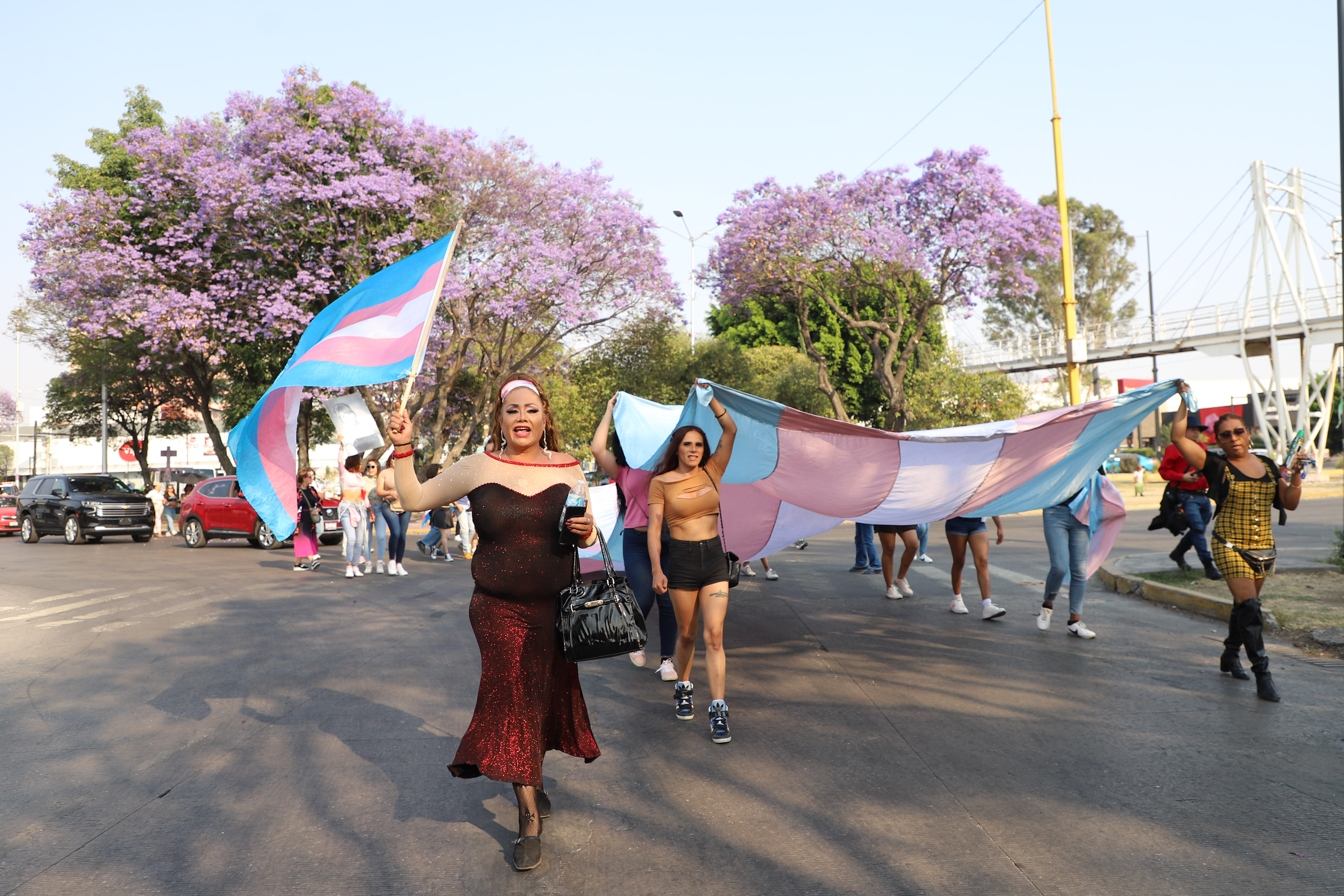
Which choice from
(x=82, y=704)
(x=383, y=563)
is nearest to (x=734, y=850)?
(x=82, y=704)

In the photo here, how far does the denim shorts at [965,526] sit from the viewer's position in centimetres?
937

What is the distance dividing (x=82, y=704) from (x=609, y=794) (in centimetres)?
419

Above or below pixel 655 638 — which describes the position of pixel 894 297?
above

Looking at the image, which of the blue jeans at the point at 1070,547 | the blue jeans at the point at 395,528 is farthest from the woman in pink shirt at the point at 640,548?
the blue jeans at the point at 395,528

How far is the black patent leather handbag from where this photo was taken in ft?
13.5

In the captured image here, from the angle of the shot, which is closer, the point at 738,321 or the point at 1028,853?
the point at 1028,853

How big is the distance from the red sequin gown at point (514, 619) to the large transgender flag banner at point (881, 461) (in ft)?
7.80

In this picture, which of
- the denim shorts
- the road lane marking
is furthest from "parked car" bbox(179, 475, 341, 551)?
the denim shorts

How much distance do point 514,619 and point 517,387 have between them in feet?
3.33

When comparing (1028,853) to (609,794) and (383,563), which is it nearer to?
(609,794)

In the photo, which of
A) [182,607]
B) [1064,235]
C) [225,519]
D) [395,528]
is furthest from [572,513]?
[225,519]

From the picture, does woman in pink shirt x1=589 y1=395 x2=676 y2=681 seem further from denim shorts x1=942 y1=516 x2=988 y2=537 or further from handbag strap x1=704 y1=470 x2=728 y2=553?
denim shorts x1=942 y1=516 x2=988 y2=537

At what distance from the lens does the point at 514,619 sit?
160 inches

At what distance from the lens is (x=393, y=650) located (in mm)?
8352
